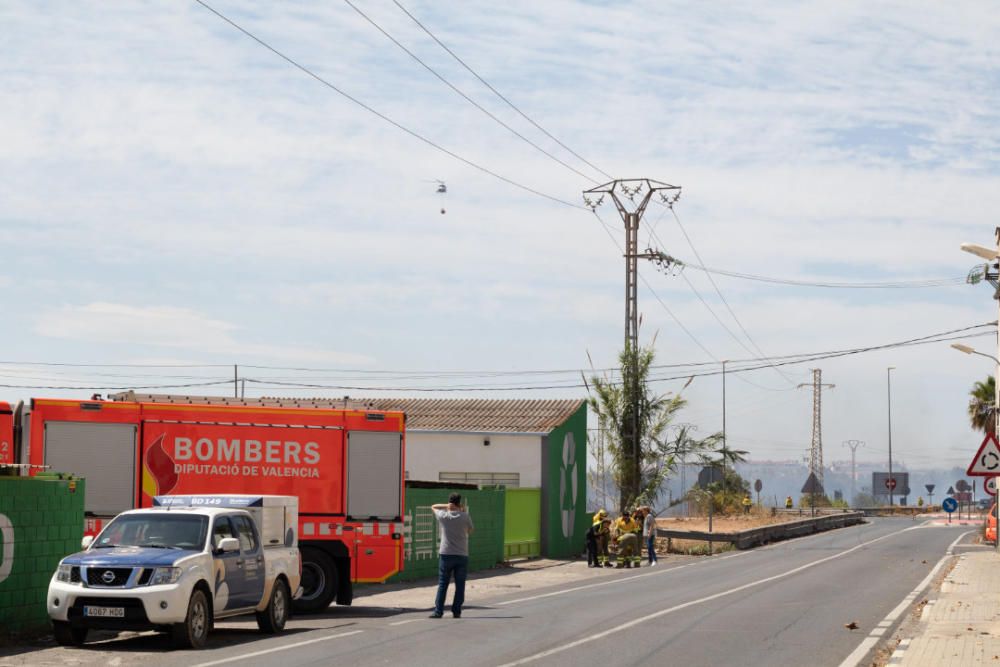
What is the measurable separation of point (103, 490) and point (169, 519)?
5133mm

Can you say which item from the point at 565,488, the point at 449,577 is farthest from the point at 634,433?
the point at 449,577

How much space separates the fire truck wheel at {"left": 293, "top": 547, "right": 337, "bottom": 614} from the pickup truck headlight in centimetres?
589

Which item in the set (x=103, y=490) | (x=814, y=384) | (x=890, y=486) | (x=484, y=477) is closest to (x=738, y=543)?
(x=484, y=477)

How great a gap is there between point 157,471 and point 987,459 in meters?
15.1

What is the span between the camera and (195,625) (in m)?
15.2

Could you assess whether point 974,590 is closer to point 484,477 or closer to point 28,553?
point 28,553

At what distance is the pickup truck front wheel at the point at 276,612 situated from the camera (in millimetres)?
17000

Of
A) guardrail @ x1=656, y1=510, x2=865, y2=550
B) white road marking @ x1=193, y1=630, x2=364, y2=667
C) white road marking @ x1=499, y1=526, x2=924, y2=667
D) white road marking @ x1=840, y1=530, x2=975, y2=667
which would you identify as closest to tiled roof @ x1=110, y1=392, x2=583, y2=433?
guardrail @ x1=656, y1=510, x2=865, y2=550

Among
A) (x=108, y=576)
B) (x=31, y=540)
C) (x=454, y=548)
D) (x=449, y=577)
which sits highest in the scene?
(x=31, y=540)

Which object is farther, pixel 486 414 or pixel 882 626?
pixel 486 414

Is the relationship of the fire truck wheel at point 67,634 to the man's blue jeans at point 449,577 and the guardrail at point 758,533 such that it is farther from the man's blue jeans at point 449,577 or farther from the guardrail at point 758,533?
the guardrail at point 758,533

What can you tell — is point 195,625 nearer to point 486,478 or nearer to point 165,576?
point 165,576

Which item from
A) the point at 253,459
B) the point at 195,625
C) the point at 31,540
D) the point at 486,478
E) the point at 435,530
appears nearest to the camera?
the point at 195,625

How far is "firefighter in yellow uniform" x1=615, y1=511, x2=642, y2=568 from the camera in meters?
37.0
